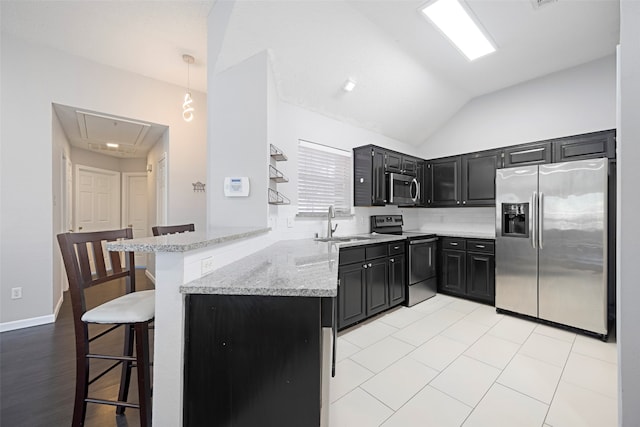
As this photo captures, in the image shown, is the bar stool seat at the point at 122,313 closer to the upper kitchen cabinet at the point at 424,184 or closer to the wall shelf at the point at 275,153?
the wall shelf at the point at 275,153

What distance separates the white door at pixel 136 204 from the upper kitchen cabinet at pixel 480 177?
6711 mm

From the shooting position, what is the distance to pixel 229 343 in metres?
1.15

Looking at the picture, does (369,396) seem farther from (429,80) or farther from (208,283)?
(429,80)

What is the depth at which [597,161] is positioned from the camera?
2.67 m

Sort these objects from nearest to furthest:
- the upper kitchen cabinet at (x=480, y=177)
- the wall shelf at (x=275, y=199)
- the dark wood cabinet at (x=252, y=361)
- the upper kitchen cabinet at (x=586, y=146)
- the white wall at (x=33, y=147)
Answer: the dark wood cabinet at (x=252, y=361) < the wall shelf at (x=275, y=199) < the white wall at (x=33, y=147) < the upper kitchen cabinet at (x=586, y=146) < the upper kitchen cabinet at (x=480, y=177)

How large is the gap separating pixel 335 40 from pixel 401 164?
2038 mm

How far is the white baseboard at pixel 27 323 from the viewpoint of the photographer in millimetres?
2760

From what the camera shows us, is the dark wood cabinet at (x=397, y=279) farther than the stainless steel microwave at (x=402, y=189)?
No

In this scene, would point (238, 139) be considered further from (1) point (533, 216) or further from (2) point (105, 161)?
(2) point (105, 161)

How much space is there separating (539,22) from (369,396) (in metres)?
3.89

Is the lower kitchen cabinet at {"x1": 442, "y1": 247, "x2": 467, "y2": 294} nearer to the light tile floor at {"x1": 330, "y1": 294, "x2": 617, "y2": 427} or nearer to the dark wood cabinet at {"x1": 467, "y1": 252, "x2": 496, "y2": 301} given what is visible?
the dark wood cabinet at {"x1": 467, "y1": 252, "x2": 496, "y2": 301}

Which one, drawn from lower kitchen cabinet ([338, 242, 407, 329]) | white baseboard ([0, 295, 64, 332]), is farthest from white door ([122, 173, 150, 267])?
lower kitchen cabinet ([338, 242, 407, 329])

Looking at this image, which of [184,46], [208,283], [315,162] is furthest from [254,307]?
[184,46]

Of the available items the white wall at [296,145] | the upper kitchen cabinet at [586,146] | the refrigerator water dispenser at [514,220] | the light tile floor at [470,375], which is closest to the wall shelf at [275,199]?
the white wall at [296,145]
